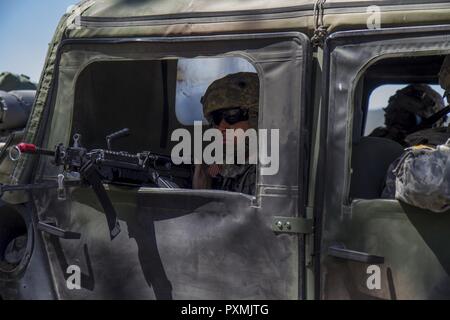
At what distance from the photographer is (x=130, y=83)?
12.8 ft

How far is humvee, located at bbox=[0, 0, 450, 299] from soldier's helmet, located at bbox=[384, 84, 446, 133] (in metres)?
1.69

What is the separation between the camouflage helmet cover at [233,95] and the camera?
332 cm

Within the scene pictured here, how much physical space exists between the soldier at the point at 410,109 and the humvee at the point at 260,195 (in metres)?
1.67

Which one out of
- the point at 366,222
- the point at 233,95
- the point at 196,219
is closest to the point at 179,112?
the point at 233,95

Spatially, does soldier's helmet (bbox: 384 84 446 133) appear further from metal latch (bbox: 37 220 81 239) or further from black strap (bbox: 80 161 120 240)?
metal latch (bbox: 37 220 81 239)

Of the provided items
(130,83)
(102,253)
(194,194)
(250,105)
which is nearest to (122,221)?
(102,253)

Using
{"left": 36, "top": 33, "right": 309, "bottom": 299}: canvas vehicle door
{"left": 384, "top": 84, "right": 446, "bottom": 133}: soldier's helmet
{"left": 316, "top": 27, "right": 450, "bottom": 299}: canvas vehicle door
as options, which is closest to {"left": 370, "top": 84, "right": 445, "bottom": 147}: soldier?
{"left": 384, "top": 84, "right": 446, "bottom": 133}: soldier's helmet

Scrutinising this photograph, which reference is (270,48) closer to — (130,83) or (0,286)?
(130,83)

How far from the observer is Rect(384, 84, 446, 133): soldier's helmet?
4266mm

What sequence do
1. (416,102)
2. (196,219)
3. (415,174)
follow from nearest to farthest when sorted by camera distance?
(415,174)
(196,219)
(416,102)

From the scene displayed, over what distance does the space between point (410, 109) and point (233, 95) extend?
1587mm

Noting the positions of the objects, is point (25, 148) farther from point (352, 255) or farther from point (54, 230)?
point (352, 255)

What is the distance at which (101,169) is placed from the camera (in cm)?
289
